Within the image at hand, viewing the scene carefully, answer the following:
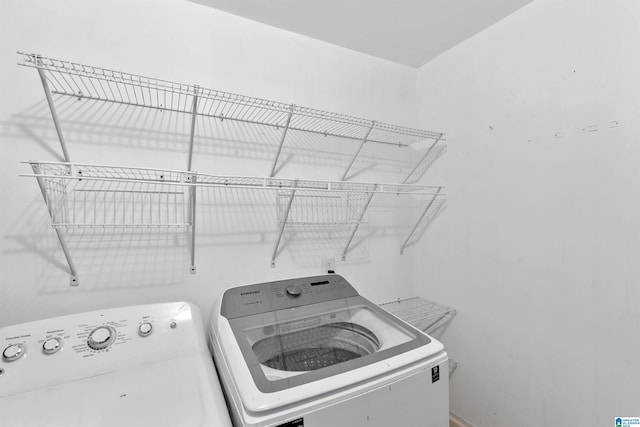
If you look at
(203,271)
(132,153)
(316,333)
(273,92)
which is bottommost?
(316,333)

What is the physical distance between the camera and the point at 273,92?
1.86m

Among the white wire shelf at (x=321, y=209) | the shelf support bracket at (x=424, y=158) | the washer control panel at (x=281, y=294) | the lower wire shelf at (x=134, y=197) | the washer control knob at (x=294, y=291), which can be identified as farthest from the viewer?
the shelf support bracket at (x=424, y=158)

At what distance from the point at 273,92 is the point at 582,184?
1.88 m

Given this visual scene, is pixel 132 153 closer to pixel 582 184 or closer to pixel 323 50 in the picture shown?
pixel 323 50

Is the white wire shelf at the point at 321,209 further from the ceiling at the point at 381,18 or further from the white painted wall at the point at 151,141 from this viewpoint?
the ceiling at the point at 381,18

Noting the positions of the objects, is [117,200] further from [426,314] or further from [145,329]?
[426,314]

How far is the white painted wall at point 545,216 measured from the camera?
1.33 metres

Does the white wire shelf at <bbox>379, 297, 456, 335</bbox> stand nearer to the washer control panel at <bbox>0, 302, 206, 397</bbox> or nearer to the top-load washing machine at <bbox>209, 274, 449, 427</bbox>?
the top-load washing machine at <bbox>209, 274, 449, 427</bbox>

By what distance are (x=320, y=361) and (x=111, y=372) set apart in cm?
84

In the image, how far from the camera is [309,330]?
4.82 feet

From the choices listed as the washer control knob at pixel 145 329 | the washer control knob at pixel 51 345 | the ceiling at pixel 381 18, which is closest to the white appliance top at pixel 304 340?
the washer control knob at pixel 145 329

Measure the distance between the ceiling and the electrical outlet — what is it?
1645 mm

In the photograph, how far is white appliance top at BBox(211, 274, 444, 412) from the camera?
938 mm

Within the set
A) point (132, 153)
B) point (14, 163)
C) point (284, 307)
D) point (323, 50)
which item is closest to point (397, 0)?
point (323, 50)
